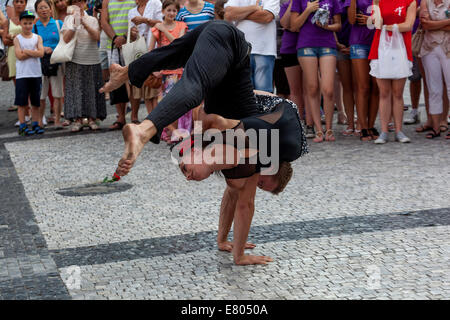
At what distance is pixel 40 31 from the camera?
430 inches

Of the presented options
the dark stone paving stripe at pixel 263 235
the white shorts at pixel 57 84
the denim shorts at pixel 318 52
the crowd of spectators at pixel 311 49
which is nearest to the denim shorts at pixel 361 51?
the crowd of spectators at pixel 311 49

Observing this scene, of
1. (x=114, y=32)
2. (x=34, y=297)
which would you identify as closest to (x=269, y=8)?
(x=114, y=32)

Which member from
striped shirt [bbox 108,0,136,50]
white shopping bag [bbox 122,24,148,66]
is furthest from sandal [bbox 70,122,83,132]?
white shopping bag [bbox 122,24,148,66]

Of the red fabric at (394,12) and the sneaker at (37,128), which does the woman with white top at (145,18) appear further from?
the red fabric at (394,12)

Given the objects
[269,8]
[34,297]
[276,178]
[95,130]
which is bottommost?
[95,130]

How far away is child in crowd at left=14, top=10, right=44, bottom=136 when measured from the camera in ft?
34.7

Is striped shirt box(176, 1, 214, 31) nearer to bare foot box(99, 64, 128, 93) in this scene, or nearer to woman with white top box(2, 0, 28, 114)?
woman with white top box(2, 0, 28, 114)

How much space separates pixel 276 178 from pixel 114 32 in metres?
6.14

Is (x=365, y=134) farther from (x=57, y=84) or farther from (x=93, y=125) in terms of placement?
(x=57, y=84)

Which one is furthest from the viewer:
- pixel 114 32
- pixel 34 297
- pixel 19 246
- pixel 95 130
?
pixel 95 130

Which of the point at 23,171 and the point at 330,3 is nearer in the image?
the point at 23,171

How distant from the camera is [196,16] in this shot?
928 cm
